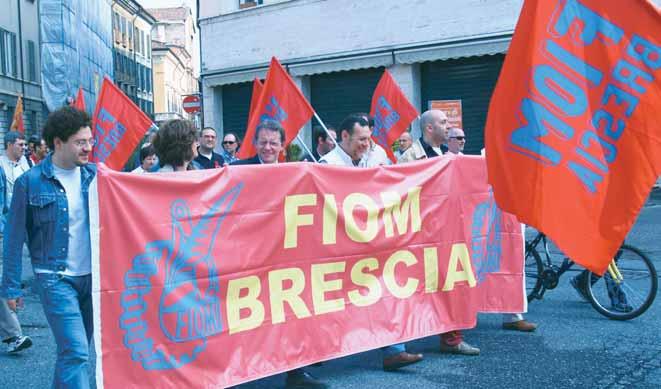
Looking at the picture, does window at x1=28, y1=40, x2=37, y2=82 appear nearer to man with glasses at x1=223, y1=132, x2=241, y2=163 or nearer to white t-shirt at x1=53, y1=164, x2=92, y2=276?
man with glasses at x1=223, y1=132, x2=241, y2=163

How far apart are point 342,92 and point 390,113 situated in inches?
304

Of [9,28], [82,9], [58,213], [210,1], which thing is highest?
[82,9]

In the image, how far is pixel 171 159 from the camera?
187 inches

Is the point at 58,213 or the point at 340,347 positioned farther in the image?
the point at 340,347

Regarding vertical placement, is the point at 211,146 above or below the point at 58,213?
above

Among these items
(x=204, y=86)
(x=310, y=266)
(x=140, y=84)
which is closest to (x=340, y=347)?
(x=310, y=266)

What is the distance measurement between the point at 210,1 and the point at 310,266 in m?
18.3

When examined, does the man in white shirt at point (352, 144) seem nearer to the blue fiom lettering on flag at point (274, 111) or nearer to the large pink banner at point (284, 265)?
the large pink banner at point (284, 265)

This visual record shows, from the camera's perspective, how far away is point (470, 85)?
683 inches

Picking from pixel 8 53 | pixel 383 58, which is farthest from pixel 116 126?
pixel 8 53

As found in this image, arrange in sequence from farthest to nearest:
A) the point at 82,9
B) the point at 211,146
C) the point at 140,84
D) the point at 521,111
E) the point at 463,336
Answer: the point at 140,84, the point at 82,9, the point at 211,146, the point at 463,336, the point at 521,111

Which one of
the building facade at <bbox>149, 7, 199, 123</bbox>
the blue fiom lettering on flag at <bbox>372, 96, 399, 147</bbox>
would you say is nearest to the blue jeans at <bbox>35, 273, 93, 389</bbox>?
the blue fiom lettering on flag at <bbox>372, 96, 399, 147</bbox>

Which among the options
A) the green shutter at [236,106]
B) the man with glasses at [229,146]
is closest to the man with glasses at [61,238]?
the man with glasses at [229,146]

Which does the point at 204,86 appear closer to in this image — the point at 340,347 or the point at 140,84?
the point at 340,347
